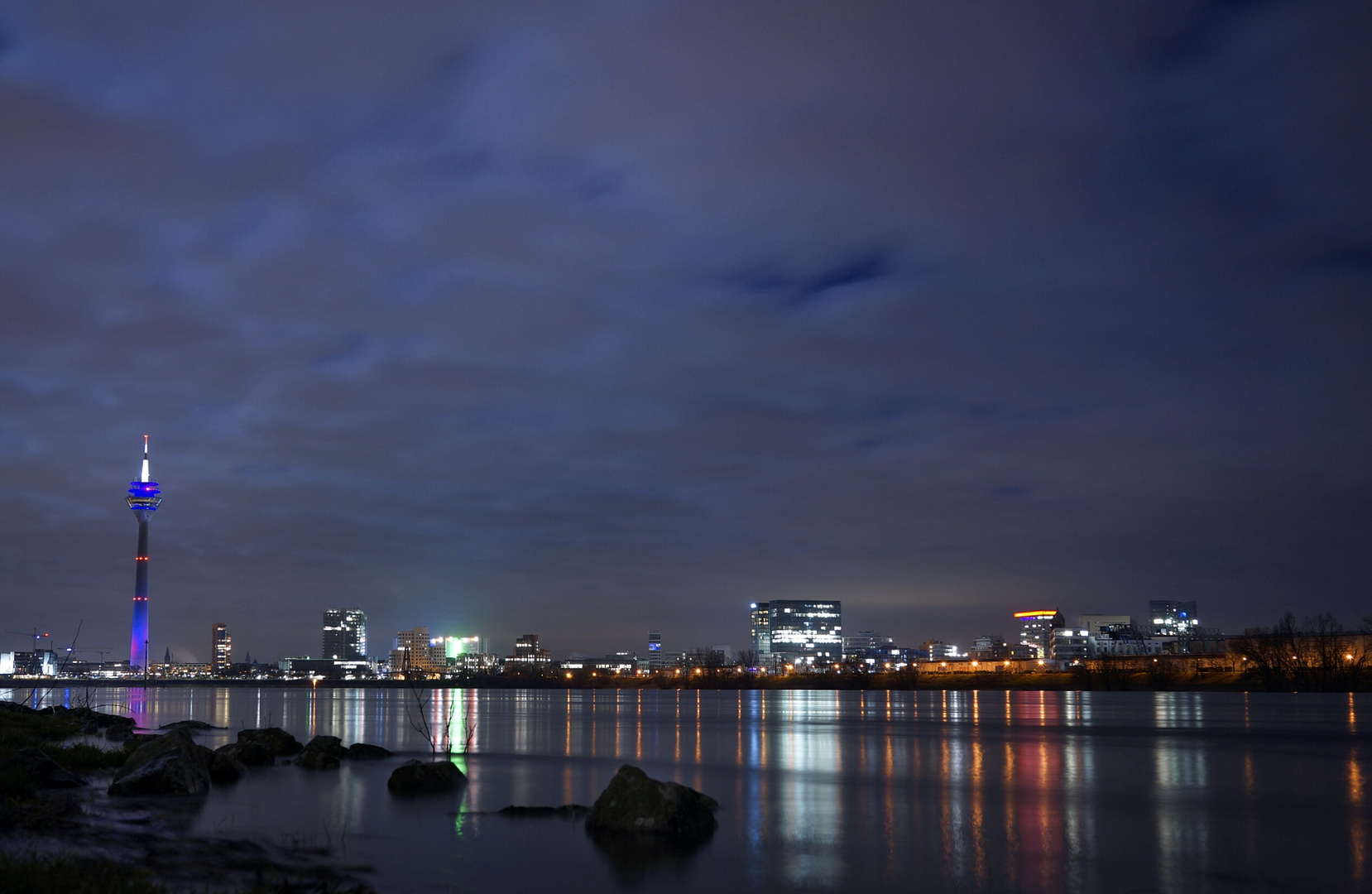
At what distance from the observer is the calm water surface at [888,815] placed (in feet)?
76.6

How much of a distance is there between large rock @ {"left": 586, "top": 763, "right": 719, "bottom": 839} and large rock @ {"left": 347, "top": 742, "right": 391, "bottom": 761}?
2712 centimetres

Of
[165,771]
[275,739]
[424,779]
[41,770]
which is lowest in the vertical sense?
[275,739]

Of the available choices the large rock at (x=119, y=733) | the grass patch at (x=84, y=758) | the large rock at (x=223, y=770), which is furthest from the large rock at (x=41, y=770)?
the large rock at (x=119, y=733)

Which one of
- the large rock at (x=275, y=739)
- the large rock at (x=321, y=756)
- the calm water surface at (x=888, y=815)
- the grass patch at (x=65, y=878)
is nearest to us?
the grass patch at (x=65, y=878)

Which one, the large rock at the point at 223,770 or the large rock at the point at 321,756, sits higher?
the large rock at the point at 223,770

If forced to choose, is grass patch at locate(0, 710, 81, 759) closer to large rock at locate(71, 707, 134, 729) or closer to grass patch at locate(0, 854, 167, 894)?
large rock at locate(71, 707, 134, 729)

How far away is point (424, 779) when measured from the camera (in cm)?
3744

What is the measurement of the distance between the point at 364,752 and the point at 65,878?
129 ft

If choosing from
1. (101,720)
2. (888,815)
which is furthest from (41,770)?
(101,720)

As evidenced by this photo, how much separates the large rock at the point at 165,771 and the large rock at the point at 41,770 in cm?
134

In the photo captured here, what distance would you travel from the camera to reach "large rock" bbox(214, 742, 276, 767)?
44.9 metres

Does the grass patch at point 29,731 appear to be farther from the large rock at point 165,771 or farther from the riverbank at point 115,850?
the riverbank at point 115,850

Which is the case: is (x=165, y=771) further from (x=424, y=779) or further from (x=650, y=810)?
(x=650, y=810)

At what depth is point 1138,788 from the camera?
4100 centimetres
